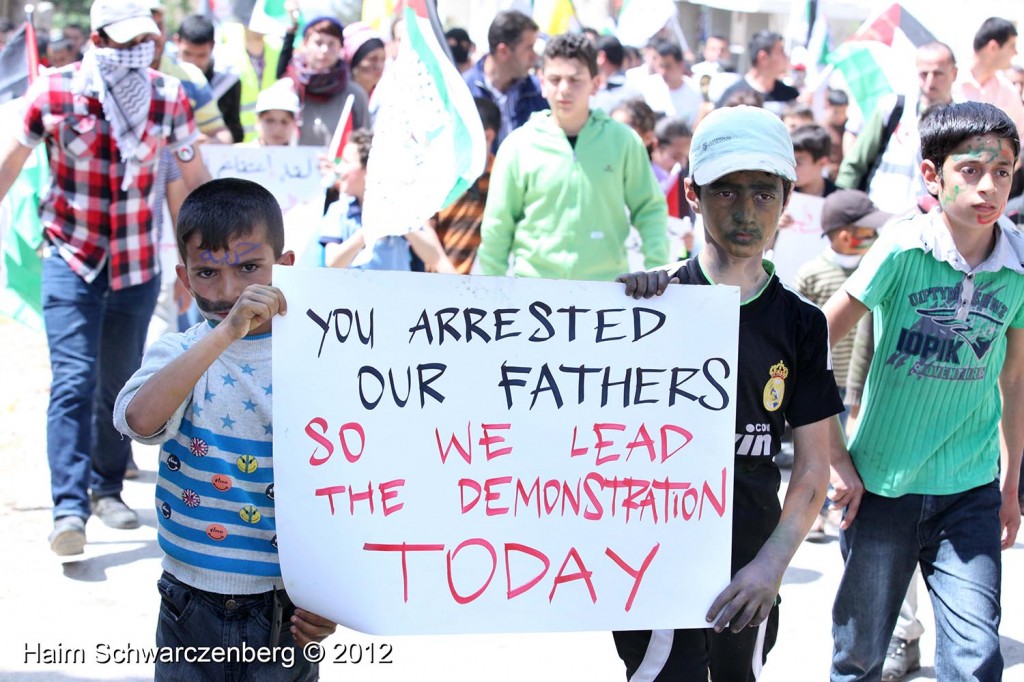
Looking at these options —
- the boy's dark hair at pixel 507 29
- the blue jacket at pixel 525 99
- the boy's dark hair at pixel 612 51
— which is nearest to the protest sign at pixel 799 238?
the blue jacket at pixel 525 99

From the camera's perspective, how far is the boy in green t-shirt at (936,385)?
3.30 metres

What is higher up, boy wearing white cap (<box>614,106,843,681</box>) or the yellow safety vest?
the yellow safety vest

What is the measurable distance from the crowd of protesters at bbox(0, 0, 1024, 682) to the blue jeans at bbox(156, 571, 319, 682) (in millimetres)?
46

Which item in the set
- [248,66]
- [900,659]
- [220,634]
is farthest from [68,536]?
[248,66]

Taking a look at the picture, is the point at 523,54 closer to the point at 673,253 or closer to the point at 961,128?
the point at 673,253

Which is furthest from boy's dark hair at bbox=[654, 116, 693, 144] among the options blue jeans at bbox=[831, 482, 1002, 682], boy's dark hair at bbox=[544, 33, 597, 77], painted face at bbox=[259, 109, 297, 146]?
blue jeans at bbox=[831, 482, 1002, 682]

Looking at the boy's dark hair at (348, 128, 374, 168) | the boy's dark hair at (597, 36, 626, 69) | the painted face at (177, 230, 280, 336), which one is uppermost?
the boy's dark hair at (597, 36, 626, 69)

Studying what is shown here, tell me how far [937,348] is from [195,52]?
A: 6.93m

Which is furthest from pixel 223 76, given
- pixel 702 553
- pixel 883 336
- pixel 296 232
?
pixel 702 553

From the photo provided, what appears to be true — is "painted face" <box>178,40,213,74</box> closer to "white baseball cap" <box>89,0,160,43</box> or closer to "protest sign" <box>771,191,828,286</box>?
"white baseball cap" <box>89,0,160,43</box>

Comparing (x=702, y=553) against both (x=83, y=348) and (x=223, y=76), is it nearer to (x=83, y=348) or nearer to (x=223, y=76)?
(x=83, y=348)

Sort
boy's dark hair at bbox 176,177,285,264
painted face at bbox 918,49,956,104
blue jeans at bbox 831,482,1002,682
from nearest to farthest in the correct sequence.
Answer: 1. boy's dark hair at bbox 176,177,285,264
2. blue jeans at bbox 831,482,1002,682
3. painted face at bbox 918,49,956,104

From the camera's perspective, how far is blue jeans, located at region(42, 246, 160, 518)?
5.12 meters

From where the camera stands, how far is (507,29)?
8.20 meters
